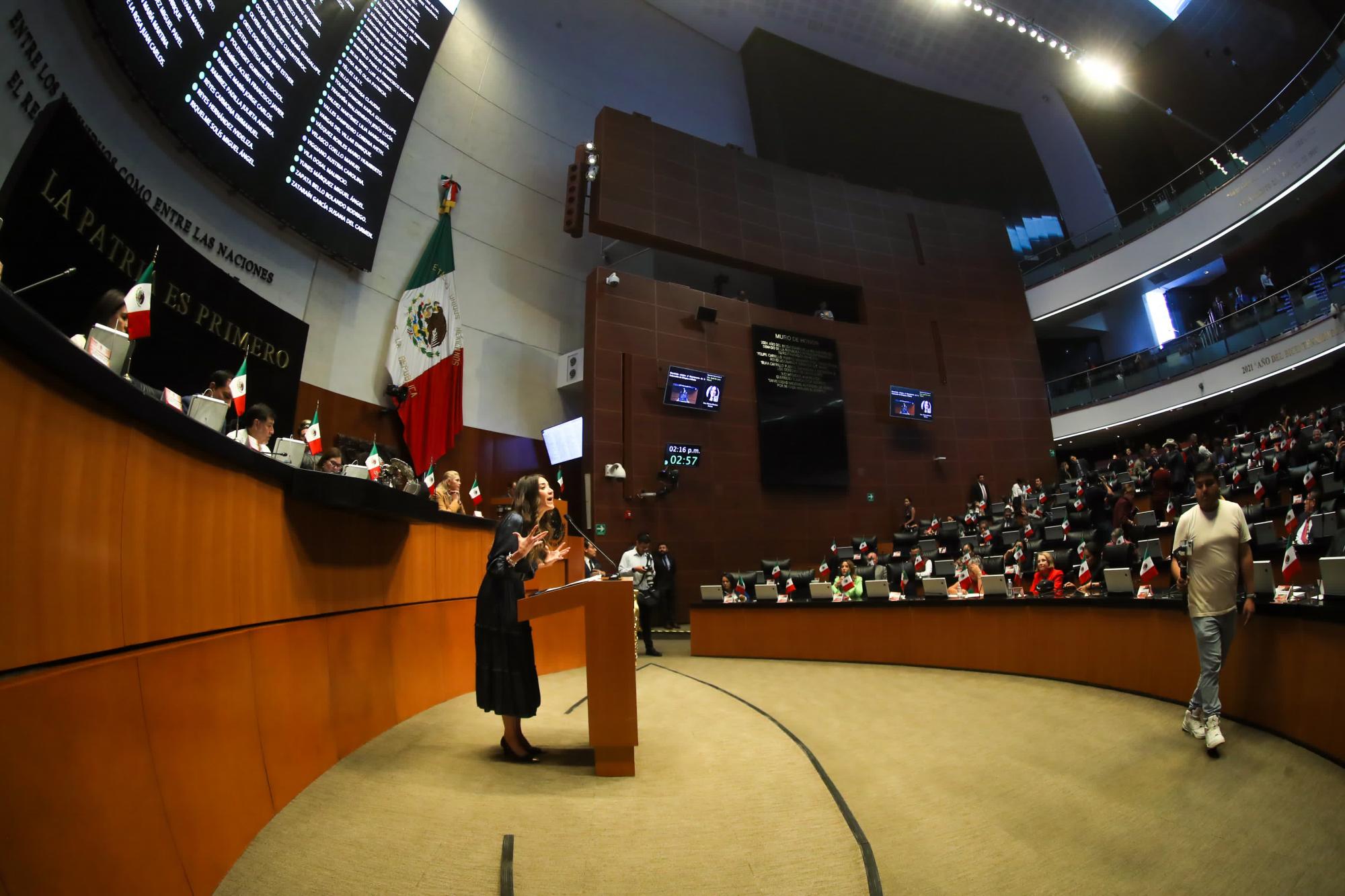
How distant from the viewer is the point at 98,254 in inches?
182

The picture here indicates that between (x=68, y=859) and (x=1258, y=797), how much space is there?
11.0ft

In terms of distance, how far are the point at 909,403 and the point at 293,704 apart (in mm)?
12739

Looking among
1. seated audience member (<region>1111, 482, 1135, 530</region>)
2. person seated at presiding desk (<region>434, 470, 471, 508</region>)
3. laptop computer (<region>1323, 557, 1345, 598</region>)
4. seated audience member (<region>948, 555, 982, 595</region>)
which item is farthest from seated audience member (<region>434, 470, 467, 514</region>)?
seated audience member (<region>1111, 482, 1135, 530</region>)

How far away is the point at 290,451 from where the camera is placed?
2656mm

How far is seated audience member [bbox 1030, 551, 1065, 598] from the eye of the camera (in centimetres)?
552

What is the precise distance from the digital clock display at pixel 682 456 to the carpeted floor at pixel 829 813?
723cm

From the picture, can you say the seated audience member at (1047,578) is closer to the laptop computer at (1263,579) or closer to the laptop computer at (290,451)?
the laptop computer at (1263,579)

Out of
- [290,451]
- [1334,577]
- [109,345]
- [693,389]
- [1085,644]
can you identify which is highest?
[693,389]

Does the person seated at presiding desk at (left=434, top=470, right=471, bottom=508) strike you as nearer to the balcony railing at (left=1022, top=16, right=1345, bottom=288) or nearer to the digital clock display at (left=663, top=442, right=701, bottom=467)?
the digital clock display at (left=663, top=442, right=701, bottom=467)

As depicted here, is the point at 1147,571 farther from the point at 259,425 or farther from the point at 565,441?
the point at 565,441

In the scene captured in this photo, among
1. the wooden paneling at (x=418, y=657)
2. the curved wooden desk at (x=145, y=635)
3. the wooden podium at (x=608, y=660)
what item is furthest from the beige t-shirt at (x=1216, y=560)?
the wooden paneling at (x=418, y=657)

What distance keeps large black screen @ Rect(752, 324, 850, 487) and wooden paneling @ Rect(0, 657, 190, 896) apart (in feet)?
35.0

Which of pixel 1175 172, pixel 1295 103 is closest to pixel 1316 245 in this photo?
pixel 1295 103

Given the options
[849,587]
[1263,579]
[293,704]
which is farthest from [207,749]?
[849,587]
